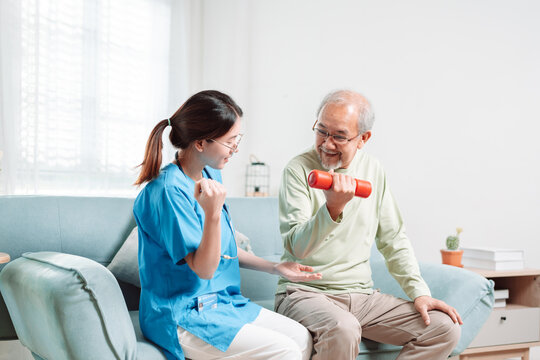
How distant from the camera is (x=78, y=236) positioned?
6.39 ft

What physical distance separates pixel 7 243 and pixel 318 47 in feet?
7.33

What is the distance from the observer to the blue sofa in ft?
4.13

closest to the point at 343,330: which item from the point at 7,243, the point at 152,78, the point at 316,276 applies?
the point at 316,276

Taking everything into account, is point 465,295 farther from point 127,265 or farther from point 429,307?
point 127,265

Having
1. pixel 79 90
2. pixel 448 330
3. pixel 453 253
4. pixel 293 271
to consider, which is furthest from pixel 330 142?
pixel 79 90

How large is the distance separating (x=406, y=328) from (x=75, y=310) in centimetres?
101

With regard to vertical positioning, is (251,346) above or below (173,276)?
below

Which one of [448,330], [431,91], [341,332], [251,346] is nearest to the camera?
[251,346]

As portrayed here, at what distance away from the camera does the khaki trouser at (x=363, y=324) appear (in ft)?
4.87

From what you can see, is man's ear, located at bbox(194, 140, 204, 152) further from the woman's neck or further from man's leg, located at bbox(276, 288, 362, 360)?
man's leg, located at bbox(276, 288, 362, 360)

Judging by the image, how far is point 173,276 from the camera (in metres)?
1.41

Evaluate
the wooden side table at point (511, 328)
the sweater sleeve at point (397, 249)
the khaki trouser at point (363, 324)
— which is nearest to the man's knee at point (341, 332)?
the khaki trouser at point (363, 324)

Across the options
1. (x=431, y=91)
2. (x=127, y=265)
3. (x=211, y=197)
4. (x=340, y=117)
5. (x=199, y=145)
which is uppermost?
(x=431, y=91)

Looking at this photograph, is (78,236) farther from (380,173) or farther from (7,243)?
(380,173)
